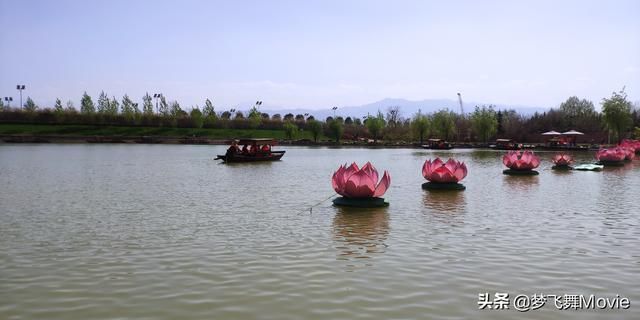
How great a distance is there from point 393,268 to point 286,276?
3.72 feet

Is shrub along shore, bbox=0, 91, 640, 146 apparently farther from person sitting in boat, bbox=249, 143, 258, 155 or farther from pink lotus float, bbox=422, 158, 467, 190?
pink lotus float, bbox=422, 158, 467, 190

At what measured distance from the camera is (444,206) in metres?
10.9

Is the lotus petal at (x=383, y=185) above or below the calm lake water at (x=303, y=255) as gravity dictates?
above

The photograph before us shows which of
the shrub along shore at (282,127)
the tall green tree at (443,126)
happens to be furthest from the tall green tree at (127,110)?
the tall green tree at (443,126)

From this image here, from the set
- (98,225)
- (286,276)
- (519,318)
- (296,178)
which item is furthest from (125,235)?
(296,178)

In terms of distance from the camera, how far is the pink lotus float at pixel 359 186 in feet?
33.2

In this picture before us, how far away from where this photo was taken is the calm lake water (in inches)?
182

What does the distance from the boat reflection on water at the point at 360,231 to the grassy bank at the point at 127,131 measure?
61879 mm

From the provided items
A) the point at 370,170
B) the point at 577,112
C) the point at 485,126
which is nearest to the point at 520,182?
the point at 370,170

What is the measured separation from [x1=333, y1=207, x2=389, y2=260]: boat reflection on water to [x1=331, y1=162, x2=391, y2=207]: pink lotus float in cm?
16

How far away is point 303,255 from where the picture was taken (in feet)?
21.2

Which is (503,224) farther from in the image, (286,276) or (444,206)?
(286,276)

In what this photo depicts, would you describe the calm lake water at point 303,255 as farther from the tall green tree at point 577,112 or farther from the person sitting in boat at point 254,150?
the tall green tree at point 577,112

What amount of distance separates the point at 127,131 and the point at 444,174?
6420cm
